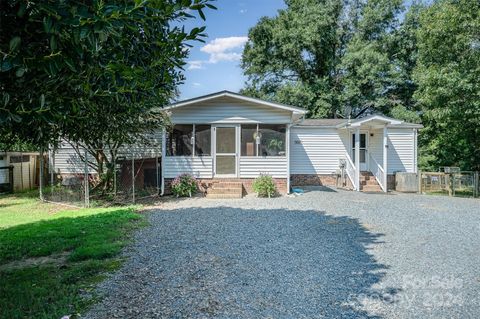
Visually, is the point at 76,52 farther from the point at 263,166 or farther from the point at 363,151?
the point at 363,151

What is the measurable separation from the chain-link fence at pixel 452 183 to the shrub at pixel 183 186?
1011 centimetres

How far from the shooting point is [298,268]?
471 cm

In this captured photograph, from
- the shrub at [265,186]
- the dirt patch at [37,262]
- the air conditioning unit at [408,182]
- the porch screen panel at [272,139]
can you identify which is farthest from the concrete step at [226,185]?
the air conditioning unit at [408,182]

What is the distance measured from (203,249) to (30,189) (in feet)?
41.7

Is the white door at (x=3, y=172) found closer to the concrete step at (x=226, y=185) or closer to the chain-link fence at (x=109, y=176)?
the chain-link fence at (x=109, y=176)

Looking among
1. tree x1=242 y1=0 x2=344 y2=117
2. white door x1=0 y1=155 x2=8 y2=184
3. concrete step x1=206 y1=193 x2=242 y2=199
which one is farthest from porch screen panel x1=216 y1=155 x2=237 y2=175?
tree x1=242 y1=0 x2=344 y2=117

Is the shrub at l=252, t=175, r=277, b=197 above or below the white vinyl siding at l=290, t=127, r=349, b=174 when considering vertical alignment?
below

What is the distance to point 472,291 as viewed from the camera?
3891 millimetres

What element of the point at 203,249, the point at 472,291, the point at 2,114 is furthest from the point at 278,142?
the point at 2,114

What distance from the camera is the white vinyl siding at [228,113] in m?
12.4

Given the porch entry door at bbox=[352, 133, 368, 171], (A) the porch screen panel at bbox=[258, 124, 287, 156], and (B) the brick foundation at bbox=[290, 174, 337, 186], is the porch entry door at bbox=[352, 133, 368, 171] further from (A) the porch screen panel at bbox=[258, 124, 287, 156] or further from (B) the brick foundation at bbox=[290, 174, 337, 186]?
(A) the porch screen panel at bbox=[258, 124, 287, 156]

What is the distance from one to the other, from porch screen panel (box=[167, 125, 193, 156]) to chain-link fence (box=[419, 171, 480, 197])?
10.3 m

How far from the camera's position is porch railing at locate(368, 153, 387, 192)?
14.3 m

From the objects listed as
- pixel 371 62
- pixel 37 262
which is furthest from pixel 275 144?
pixel 371 62
